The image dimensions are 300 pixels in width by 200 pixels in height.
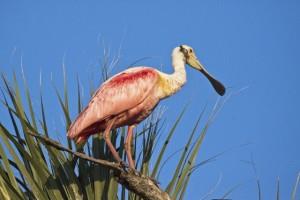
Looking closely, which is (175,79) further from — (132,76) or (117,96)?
(117,96)

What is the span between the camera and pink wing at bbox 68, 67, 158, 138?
21.2ft

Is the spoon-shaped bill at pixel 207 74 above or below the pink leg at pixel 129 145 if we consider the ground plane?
above

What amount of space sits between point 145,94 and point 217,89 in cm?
115

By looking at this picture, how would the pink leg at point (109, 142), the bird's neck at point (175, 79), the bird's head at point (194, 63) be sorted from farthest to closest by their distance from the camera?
1. the bird's head at point (194, 63)
2. the bird's neck at point (175, 79)
3. the pink leg at point (109, 142)

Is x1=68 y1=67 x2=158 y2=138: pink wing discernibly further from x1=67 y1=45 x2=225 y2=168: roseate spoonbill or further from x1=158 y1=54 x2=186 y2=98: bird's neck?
x1=158 y1=54 x2=186 y2=98: bird's neck

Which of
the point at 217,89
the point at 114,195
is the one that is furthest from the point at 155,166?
the point at 217,89

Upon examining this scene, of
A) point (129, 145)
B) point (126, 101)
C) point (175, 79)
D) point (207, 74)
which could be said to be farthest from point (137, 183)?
point (207, 74)

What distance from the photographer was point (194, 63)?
769cm

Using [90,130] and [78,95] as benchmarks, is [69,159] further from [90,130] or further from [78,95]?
[78,95]

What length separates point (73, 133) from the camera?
6352mm

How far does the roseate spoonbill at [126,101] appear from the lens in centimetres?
650

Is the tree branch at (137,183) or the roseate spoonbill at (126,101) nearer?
the tree branch at (137,183)

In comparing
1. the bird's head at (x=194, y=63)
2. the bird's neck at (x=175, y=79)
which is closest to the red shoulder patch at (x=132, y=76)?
the bird's neck at (x=175, y=79)

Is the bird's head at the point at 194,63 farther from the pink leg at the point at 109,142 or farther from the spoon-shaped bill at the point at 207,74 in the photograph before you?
the pink leg at the point at 109,142
